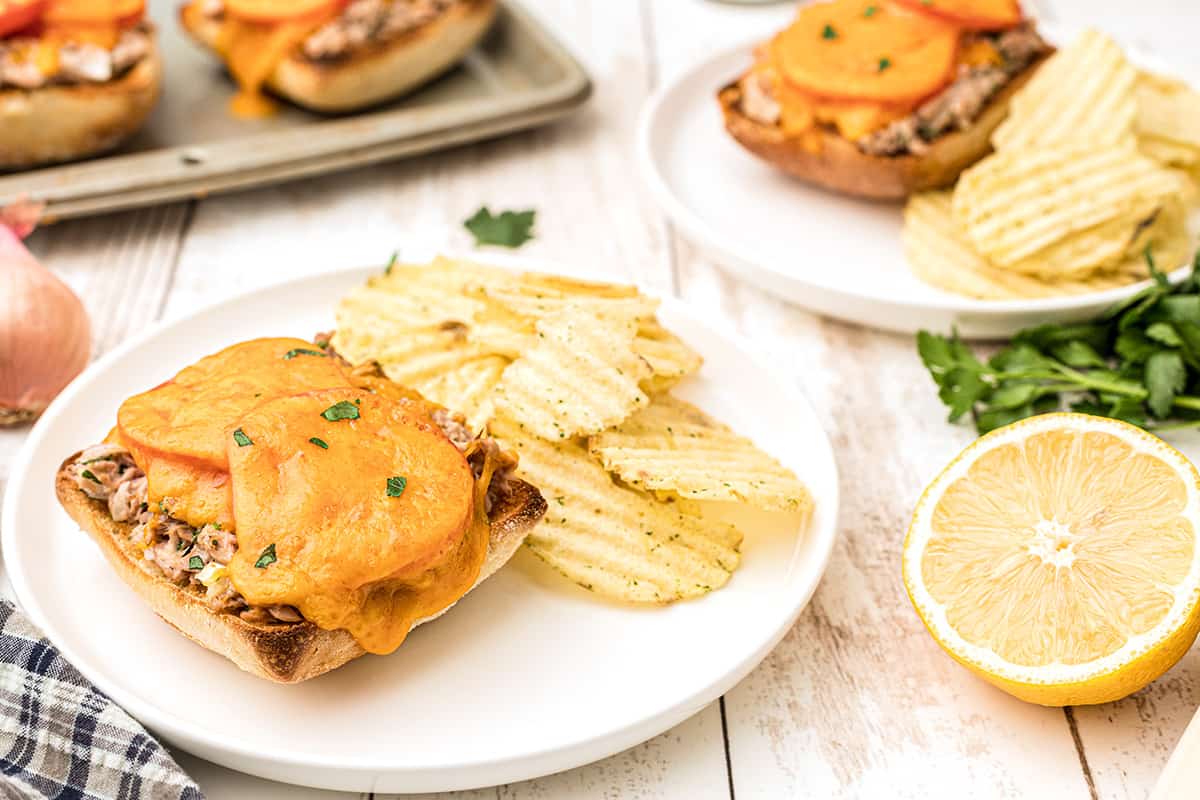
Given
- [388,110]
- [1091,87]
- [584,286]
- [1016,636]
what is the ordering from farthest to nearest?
[388,110] → [1091,87] → [584,286] → [1016,636]

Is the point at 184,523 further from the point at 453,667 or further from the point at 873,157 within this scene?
the point at 873,157

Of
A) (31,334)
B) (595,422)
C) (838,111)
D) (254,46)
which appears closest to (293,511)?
(595,422)

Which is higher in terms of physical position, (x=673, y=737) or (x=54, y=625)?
(x=54, y=625)

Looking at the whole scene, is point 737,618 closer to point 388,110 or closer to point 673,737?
point 673,737

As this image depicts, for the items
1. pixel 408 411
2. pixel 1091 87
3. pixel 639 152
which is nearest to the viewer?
pixel 408 411

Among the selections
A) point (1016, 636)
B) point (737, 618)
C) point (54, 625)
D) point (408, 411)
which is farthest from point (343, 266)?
point (1016, 636)

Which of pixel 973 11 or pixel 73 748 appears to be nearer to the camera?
pixel 73 748

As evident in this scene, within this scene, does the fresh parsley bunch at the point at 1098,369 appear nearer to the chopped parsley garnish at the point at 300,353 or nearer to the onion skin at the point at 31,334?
the chopped parsley garnish at the point at 300,353
